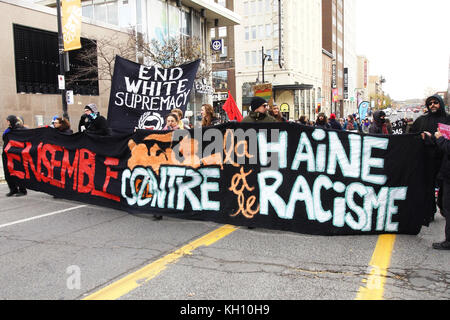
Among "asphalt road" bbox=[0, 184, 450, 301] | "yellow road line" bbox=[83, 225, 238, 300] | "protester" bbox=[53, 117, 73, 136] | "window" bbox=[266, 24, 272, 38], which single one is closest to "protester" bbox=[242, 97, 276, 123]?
"asphalt road" bbox=[0, 184, 450, 301]

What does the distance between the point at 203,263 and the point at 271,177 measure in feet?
5.86

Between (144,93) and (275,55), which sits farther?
(275,55)

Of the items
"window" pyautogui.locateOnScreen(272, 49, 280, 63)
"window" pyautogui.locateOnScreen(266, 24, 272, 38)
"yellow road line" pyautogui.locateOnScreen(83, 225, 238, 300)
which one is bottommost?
"yellow road line" pyautogui.locateOnScreen(83, 225, 238, 300)

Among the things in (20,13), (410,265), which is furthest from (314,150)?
(20,13)

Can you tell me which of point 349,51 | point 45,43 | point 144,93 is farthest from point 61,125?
point 349,51

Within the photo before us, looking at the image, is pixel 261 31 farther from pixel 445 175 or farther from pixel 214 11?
pixel 445 175

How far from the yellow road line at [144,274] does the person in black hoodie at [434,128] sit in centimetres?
289

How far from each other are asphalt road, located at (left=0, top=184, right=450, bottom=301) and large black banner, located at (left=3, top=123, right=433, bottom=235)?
239 millimetres

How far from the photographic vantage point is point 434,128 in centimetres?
566

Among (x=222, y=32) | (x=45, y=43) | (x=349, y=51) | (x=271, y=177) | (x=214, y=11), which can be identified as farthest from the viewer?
(x=349, y=51)

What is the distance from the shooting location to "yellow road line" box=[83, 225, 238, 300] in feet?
11.7

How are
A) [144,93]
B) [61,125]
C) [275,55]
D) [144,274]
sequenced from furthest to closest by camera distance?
[275,55]
[61,125]
[144,93]
[144,274]

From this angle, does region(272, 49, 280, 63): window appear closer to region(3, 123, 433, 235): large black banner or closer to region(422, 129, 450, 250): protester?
region(3, 123, 433, 235): large black banner

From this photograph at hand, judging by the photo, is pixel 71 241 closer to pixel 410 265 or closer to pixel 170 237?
pixel 170 237
